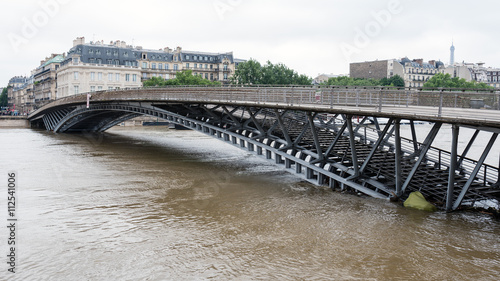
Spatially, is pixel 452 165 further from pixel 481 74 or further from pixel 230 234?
pixel 481 74

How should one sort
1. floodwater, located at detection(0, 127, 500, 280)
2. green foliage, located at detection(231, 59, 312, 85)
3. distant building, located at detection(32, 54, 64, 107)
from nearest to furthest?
floodwater, located at detection(0, 127, 500, 280), green foliage, located at detection(231, 59, 312, 85), distant building, located at detection(32, 54, 64, 107)

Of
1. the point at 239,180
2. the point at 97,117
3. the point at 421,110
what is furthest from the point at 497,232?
the point at 97,117

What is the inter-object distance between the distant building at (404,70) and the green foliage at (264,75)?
2710 cm

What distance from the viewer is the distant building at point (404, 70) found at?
93.8m

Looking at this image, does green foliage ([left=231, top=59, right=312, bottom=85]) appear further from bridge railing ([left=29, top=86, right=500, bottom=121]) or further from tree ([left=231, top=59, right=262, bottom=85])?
bridge railing ([left=29, top=86, right=500, bottom=121])

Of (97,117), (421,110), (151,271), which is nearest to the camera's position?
(151,271)

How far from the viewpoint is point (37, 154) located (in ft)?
99.5

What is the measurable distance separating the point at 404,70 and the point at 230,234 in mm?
89367

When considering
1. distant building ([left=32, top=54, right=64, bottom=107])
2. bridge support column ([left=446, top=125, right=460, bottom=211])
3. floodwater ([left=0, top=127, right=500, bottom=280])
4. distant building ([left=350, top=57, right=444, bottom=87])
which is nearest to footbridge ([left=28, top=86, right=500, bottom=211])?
bridge support column ([left=446, top=125, right=460, bottom=211])

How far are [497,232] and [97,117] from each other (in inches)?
1752

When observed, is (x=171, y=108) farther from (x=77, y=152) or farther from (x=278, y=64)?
(x=278, y=64)

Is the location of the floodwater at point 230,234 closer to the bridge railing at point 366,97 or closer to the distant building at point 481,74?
the bridge railing at point 366,97

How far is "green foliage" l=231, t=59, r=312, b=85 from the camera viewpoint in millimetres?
76000

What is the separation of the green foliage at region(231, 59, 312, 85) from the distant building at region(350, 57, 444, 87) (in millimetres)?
27100
